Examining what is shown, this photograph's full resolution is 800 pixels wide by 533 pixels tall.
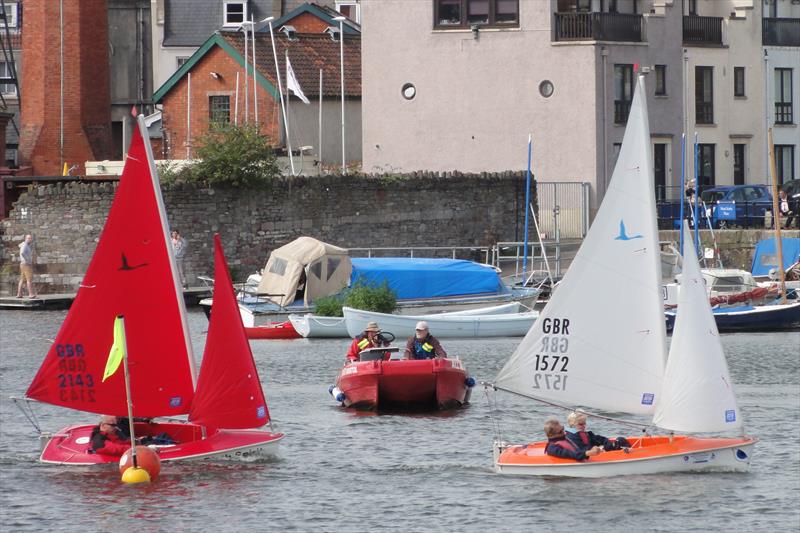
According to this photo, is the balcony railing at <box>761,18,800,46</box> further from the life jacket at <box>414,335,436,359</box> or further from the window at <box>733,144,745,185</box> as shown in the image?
the life jacket at <box>414,335,436,359</box>

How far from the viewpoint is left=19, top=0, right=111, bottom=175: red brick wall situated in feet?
225

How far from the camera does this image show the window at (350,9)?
85.6 meters

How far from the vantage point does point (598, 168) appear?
61.3 m

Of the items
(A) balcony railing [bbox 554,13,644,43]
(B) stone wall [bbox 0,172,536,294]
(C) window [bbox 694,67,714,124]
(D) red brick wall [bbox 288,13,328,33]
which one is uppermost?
(D) red brick wall [bbox 288,13,328,33]

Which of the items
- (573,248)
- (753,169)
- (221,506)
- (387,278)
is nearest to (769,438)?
(221,506)

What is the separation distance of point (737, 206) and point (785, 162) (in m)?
11.2

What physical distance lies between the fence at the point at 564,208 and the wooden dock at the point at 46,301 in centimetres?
1356

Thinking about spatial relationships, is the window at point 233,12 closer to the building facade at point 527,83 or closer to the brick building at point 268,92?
the brick building at point 268,92

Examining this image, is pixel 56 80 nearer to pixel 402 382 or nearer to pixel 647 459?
pixel 402 382

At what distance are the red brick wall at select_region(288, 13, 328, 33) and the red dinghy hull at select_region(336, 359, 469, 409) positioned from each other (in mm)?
44097

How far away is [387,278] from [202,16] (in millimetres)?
40658

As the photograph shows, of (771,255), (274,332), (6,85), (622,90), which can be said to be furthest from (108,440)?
(6,85)

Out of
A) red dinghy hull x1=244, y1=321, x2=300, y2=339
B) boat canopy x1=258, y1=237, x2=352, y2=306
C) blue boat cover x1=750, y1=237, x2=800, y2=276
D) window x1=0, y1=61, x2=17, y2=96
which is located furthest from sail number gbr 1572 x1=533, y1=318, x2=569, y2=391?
window x1=0, y1=61, x2=17, y2=96

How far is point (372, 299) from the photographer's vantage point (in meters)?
45.4
